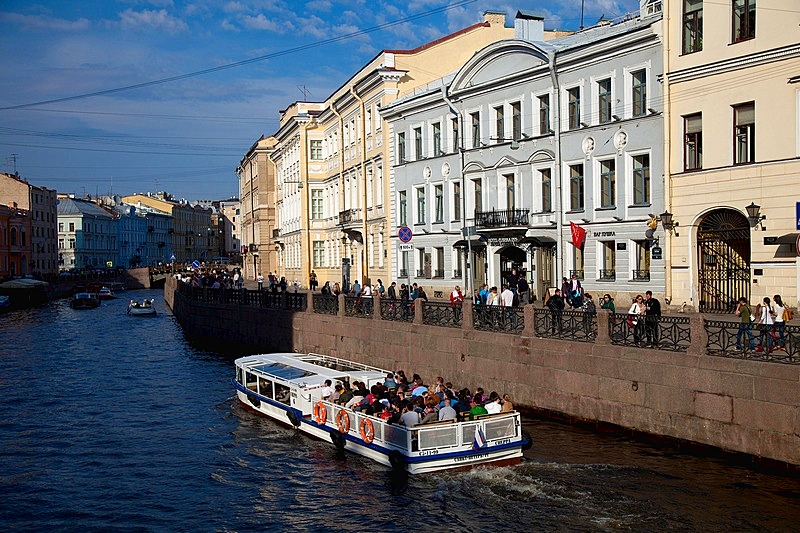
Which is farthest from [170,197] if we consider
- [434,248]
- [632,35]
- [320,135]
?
[632,35]

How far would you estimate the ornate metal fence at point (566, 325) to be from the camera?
1945cm

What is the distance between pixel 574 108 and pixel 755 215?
29.6 feet

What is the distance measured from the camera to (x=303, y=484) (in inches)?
→ 662

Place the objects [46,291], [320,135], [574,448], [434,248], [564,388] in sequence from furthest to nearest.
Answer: [46,291]
[320,135]
[434,248]
[564,388]
[574,448]

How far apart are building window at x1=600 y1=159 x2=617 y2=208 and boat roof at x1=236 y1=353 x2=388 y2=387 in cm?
1103

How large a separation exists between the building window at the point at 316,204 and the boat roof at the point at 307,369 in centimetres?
3321

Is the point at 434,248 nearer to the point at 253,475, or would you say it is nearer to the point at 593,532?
the point at 253,475

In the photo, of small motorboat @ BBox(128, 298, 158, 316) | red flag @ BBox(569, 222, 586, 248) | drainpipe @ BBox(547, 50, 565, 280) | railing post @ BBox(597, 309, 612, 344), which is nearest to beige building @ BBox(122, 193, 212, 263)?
small motorboat @ BBox(128, 298, 158, 316)

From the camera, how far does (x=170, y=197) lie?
177875 mm

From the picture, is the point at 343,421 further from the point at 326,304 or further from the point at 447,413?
the point at 326,304

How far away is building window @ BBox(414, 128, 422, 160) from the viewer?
39.0 m

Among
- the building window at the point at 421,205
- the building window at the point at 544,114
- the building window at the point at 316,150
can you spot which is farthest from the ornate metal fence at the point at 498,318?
the building window at the point at 316,150

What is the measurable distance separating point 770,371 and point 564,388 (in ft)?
17.9

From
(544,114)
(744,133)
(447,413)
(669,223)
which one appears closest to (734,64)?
(744,133)
